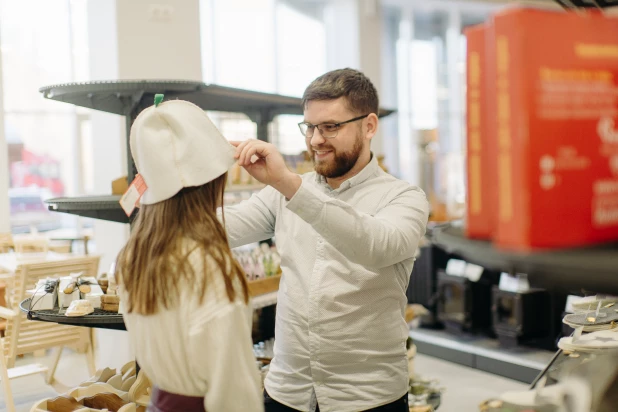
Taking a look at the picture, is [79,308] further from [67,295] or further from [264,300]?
[264,300]

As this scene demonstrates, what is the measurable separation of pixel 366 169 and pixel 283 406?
81 centimetres

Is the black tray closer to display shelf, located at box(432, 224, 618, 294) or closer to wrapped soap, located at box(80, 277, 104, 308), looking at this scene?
wrapped soap, located at box(80, 277, 104, 308)

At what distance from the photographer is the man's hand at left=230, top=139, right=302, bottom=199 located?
1.55 metres

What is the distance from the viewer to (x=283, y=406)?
2.09m

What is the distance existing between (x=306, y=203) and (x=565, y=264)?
871 mm

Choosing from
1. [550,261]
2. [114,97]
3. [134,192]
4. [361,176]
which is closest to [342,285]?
[361,176]

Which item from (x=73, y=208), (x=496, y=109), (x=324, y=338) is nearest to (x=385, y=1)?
(x=73, y=208)

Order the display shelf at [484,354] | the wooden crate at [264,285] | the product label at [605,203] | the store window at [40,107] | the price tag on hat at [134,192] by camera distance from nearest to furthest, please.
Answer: the product label at [605,203], the price tag on hat at [134,192], the wooden crate at [264,285], the display shelf at [484,354], the store window at [40,107]

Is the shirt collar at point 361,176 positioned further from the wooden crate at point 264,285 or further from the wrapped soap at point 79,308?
the wooden crate at point 264,285

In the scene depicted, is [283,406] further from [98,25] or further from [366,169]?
[98,25]

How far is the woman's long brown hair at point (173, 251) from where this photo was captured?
53.9 inches

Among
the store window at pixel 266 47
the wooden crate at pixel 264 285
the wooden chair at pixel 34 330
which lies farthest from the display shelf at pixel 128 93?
the store window at pixel 266 47

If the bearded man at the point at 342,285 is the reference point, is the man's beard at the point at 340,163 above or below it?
above

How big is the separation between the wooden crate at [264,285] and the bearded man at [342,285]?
130 cm
